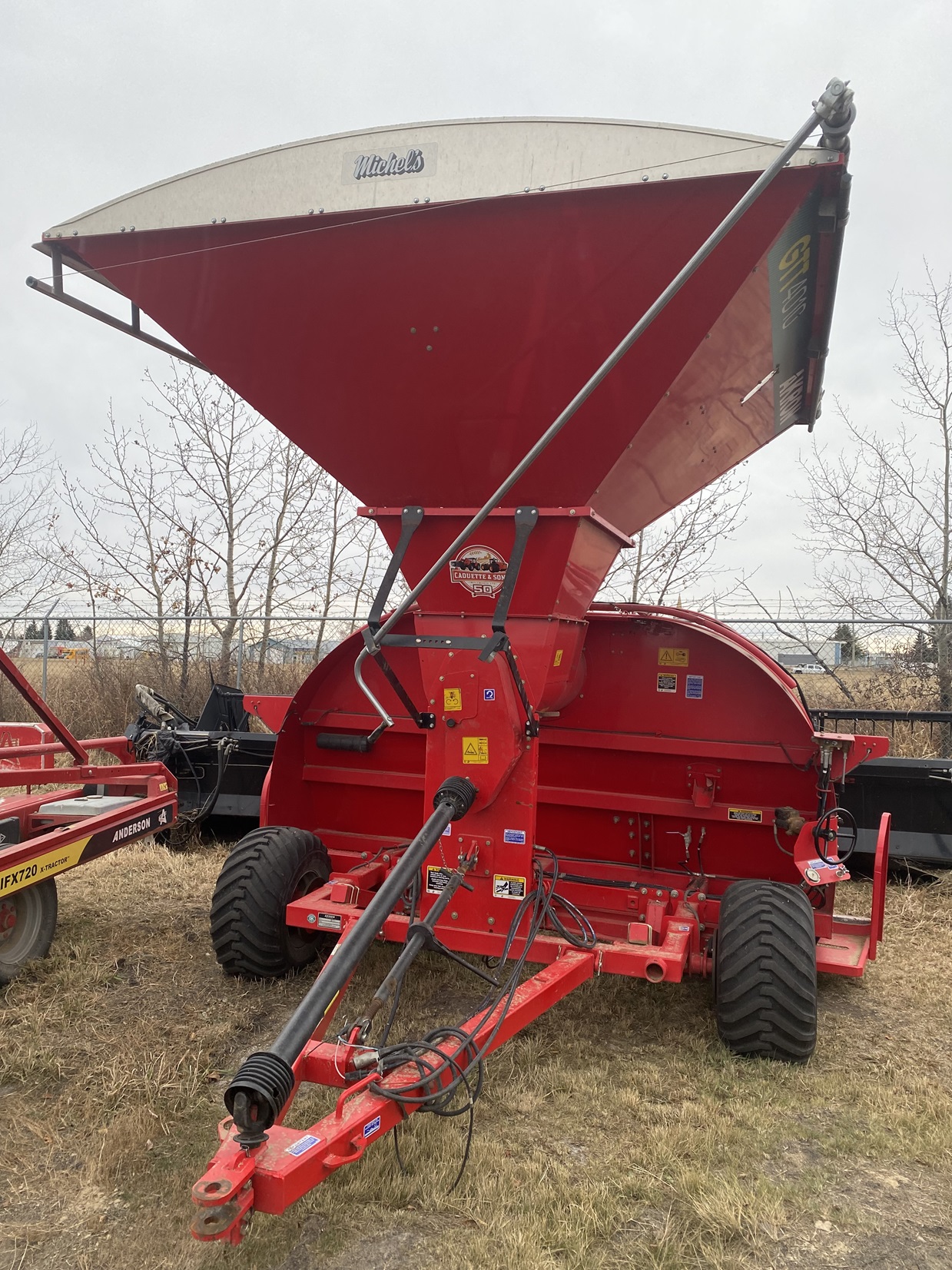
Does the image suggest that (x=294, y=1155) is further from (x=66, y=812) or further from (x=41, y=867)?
(x=66, y=812)

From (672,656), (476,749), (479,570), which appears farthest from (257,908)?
(672,656)

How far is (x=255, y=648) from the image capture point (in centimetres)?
1127

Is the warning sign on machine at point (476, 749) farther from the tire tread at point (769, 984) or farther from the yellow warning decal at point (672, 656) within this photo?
the yellow warning decal at point (672, 656)

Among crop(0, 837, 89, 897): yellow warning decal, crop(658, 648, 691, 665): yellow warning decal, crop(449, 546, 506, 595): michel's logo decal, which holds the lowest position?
crop(0, 837, 89, 897): yellow warning decal

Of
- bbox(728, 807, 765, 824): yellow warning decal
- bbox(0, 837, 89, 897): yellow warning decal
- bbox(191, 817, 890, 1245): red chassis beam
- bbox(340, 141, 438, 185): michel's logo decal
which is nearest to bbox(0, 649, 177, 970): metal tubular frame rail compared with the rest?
bbox(0, 837, 89, 897): yellow warning decal

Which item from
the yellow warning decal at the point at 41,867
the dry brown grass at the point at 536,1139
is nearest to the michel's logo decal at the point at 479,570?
the dry brown grass at the point at 536,1139

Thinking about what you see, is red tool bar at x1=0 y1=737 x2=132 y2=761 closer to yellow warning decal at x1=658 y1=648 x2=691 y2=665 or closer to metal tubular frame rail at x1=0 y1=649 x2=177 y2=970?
metal tubular frame rail at x1=0 y1=649 x2=177 y2=970

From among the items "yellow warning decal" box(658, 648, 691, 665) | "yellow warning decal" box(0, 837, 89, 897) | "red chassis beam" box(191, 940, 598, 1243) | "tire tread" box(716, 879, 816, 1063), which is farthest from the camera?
"yellow warning decal" box(658, 648, 691, 665)

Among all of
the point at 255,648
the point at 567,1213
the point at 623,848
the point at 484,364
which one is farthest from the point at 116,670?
the point at 567,1213

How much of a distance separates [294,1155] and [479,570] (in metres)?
2.17

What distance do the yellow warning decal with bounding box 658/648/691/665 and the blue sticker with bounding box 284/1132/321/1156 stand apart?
2.83 metres

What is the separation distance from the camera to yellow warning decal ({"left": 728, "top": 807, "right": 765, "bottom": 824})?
418 centimetres

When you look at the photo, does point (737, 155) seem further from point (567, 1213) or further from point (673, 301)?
point (567, 1213)

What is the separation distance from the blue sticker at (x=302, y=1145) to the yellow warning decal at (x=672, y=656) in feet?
9.29
